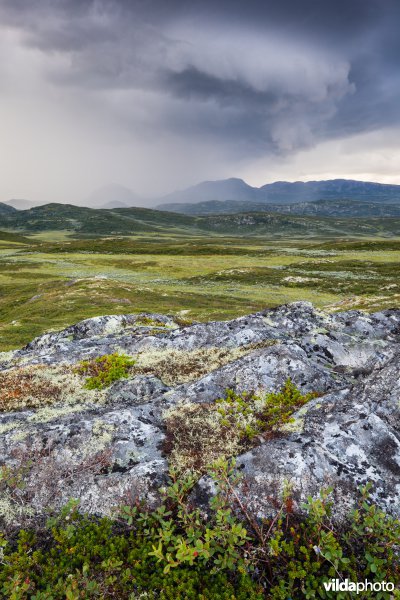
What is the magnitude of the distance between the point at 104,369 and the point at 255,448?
6289 mm

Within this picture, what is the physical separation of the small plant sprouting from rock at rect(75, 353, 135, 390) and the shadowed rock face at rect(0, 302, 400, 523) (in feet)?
1.18

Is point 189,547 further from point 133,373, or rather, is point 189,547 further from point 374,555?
point 133,373

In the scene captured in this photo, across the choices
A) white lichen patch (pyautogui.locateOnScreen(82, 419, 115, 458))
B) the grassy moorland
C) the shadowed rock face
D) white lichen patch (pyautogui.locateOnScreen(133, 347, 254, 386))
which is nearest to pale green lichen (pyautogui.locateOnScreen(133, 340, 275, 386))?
white lichen patch (pyautogui.locateOnScreen(133, 347, 254, 386))

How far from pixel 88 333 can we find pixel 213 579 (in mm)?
15169

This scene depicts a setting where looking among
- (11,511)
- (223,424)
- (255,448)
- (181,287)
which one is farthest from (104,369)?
(181,287)

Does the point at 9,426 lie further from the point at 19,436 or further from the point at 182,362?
the point at 182,362

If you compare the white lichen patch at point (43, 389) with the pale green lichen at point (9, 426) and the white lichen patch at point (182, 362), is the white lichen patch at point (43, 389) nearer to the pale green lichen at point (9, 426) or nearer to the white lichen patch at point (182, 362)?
the pale green lichen at point (9, 426)

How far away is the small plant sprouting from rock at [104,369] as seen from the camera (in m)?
10.8

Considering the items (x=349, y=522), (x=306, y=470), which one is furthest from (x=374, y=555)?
(x=306, y=470)

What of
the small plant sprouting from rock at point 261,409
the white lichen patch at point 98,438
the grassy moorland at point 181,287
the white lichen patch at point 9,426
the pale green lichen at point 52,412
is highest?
the small plant sprouting from rock at point 261,409

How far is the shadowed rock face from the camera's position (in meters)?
6.27

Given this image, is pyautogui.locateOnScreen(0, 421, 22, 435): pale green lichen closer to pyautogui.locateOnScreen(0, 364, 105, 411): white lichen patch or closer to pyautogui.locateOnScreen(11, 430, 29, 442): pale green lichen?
pyautogui.locateOnScreen(11, 430, 29, 442): pale green lichen

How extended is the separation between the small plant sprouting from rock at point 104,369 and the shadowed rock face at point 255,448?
0.36 meters

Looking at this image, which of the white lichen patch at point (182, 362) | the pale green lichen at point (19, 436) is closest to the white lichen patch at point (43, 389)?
the white lichen patch at point (182, 362)
